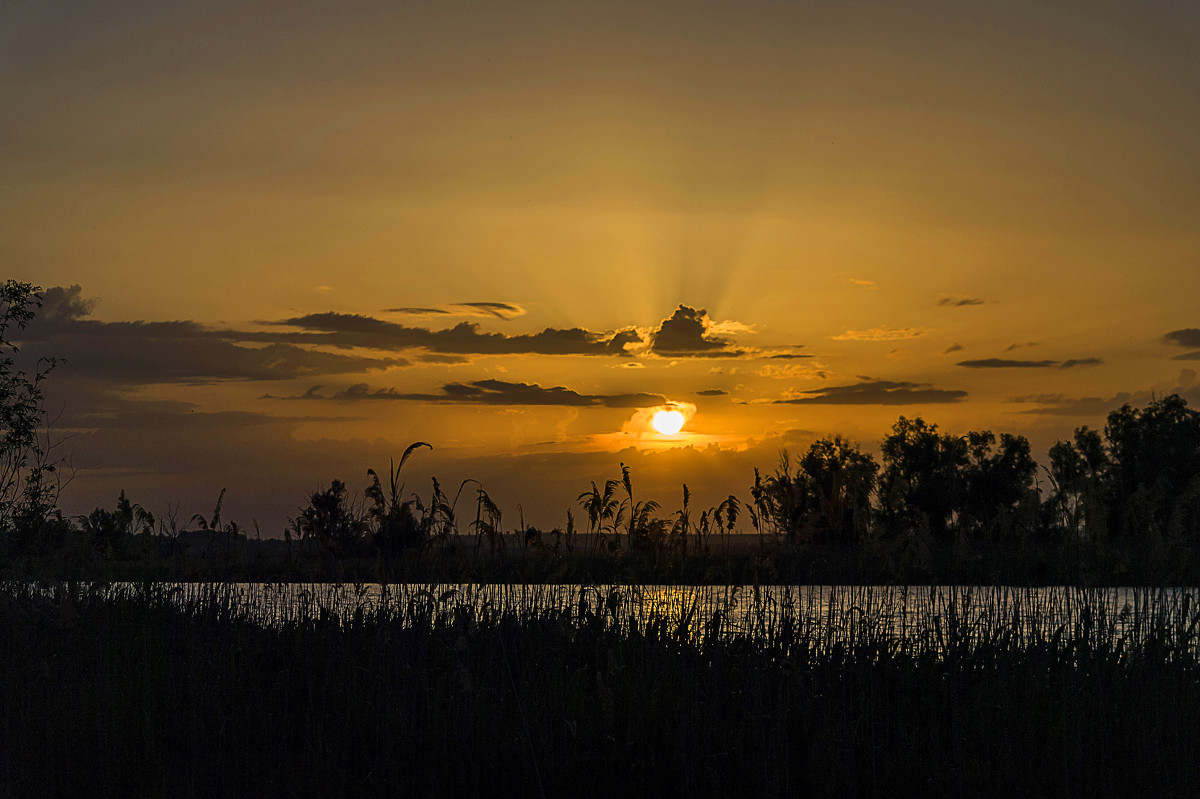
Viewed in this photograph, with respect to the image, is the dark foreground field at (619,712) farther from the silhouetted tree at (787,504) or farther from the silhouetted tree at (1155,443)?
the silhouetted tree at (1155,443)

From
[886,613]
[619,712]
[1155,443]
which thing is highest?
[1155,443]

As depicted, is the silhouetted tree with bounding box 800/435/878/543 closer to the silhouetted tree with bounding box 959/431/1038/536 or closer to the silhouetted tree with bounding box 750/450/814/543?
the silhouetted tree with bounding box 750/450/814/543

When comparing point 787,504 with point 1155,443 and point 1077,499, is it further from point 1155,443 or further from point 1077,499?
point 1155,443

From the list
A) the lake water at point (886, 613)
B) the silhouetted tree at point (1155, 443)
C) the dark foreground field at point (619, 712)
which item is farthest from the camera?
the silhouetted tree at point (1155, 443)

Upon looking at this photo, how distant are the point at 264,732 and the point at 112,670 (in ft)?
10.0

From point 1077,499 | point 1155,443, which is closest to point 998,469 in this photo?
point 1155,443

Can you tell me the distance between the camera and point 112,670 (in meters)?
9.95

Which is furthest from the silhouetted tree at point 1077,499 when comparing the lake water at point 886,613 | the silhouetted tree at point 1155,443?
the silhouetted tree at point 1155,443

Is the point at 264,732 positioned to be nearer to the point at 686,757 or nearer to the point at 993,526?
the point at 686,757

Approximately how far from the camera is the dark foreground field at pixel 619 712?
22.8 feet

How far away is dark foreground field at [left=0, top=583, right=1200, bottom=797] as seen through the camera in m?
6.95

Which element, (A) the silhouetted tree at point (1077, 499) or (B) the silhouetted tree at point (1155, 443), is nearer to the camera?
(A) the silhouetted tree at point (1077, 499)

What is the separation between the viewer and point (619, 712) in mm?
8094

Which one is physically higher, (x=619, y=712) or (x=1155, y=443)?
(x=1155, y=443)
